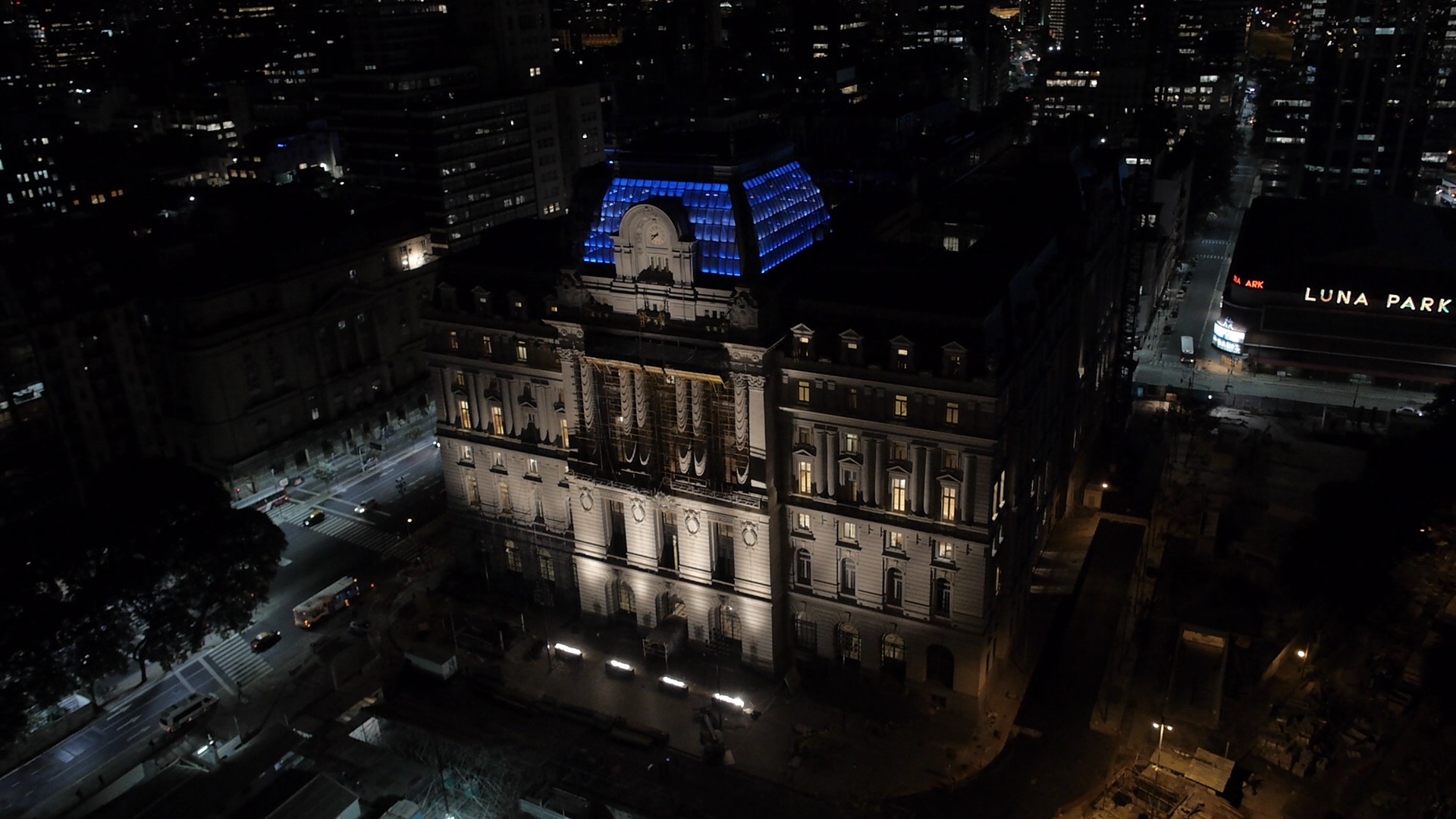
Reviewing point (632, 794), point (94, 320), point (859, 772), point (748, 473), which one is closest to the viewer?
point (632, 794)

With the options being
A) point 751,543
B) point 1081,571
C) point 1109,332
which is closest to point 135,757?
point 751,543

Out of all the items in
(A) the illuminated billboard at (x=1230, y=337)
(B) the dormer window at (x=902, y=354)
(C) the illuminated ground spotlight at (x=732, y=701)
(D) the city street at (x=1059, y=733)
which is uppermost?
(B) the dormer window at (x=902, y=354)

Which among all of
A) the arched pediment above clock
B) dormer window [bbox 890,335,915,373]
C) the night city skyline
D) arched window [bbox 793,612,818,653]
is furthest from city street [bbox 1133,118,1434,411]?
the arched pediment above clock

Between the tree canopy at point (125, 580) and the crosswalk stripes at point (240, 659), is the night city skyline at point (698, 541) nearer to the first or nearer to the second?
the tree canopy at point (125, 580)

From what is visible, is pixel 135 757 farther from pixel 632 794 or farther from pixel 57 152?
pixel 57 152

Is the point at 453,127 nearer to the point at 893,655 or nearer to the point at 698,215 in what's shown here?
the point at 698,215

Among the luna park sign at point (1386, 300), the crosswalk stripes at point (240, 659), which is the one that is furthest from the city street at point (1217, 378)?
the crosswalk stripes at point (240, 659)

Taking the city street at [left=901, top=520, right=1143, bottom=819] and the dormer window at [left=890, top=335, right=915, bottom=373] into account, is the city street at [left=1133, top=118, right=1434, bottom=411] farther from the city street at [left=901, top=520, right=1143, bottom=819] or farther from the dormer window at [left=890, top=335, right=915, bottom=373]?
the dormer window at [left=890, top=335, right=915, bottom=373]
